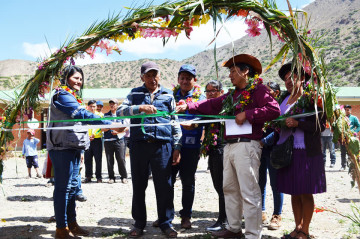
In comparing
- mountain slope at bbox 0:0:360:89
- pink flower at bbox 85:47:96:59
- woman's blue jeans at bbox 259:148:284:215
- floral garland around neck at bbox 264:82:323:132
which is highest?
mountain slope at bbox 0:0:360:89

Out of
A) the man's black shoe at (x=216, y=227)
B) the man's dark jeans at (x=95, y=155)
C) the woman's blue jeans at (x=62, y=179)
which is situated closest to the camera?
the woman's blue jeans at (x=62, y=179)

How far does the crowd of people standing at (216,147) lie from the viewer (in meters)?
4.03

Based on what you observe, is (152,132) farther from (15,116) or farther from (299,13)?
(299,13)

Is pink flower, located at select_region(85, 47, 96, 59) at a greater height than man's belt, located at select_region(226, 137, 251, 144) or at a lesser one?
greater

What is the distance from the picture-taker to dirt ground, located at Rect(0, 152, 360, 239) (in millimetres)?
4836

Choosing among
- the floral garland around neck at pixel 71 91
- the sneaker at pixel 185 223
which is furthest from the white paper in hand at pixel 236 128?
the floral garland around neck at pixel 71 91

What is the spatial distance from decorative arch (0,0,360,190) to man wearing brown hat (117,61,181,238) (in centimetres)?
59

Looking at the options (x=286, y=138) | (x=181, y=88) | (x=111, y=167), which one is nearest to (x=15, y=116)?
(x=181, y=88)

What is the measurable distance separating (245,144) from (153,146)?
1244mm

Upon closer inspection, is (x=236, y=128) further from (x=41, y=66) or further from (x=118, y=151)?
(x=118, y=151)

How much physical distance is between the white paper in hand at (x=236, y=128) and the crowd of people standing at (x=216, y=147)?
0.06 ft

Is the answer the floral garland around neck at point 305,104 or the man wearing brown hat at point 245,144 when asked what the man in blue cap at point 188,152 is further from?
the floral garland around neck at point 305,104

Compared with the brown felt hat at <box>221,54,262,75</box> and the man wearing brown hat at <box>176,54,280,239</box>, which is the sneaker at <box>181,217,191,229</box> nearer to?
the man wearing brown hat at <box>176,54,280,239</box>

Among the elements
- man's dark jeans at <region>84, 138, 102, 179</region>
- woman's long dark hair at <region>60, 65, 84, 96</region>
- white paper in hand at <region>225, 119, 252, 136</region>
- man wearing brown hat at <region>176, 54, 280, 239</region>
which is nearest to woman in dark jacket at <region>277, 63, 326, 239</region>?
man wearing brown hat at <region>176, 54, 280, 239</region>
